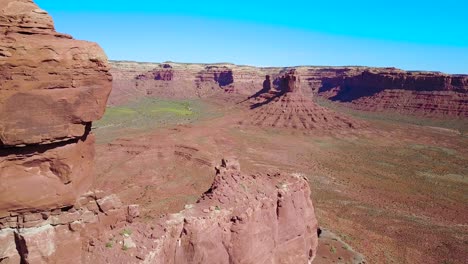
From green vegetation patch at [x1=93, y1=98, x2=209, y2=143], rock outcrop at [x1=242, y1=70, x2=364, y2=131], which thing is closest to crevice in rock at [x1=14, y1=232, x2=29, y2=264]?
green vegetation patch at [x1=93, y1=98, x2=209, y2=143]

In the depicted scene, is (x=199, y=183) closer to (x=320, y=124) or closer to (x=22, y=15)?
(x=22, y=15)

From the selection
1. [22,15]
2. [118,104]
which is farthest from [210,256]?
[118,104]

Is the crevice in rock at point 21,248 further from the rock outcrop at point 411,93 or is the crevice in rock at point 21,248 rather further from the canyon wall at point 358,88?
the rock outcrop at point 411,93

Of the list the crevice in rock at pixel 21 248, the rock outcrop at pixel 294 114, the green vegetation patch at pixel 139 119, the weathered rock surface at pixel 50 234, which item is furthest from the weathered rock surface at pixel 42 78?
the rock outcrop at pixel 294 114

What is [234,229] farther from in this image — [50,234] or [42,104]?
[42,104]

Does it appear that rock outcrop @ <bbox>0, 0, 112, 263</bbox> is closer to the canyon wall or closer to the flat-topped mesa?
the flat-topped mesa
